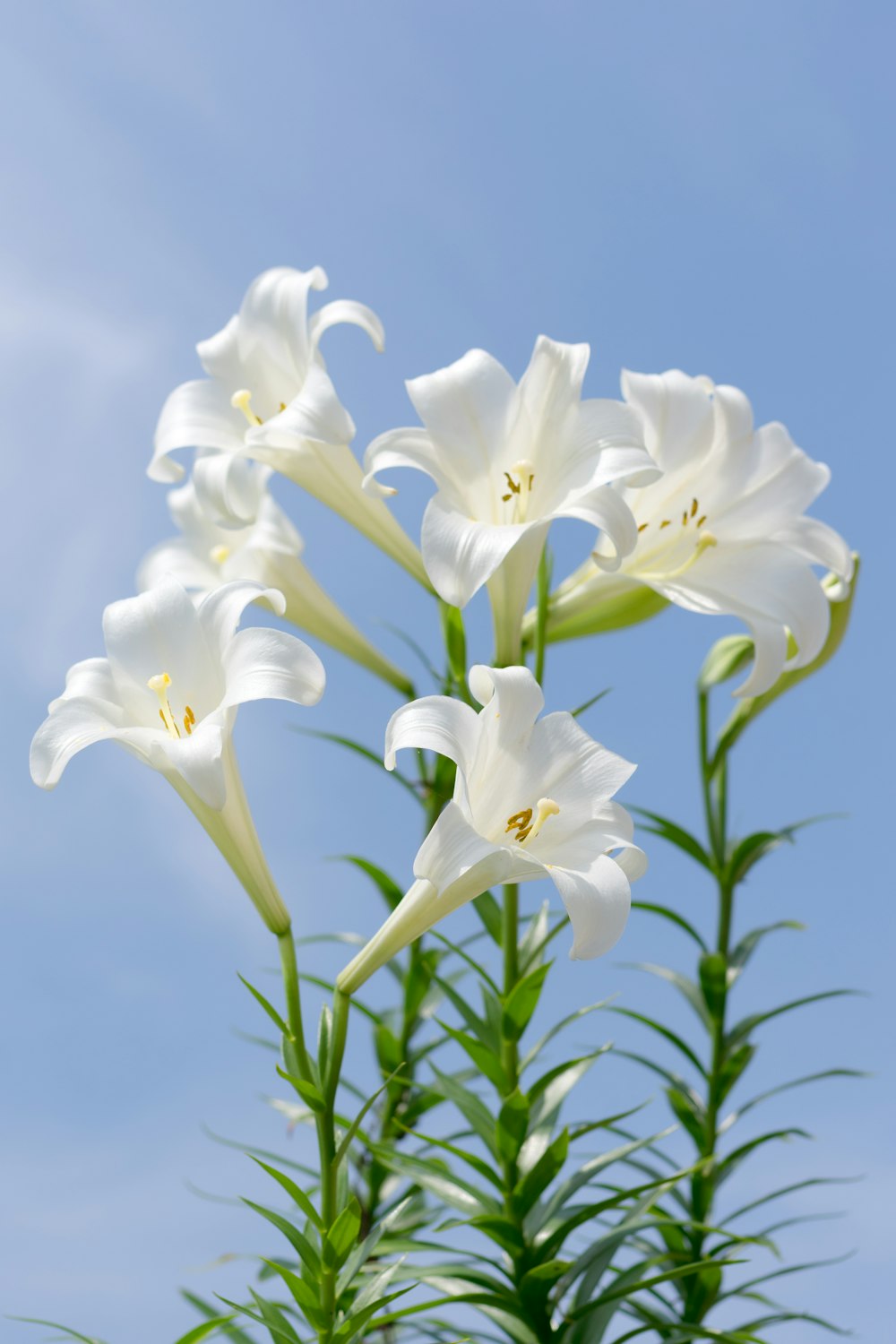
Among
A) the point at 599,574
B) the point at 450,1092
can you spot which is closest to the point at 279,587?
the point at 599,574

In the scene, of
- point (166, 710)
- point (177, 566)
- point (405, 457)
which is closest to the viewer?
point (166, 710)

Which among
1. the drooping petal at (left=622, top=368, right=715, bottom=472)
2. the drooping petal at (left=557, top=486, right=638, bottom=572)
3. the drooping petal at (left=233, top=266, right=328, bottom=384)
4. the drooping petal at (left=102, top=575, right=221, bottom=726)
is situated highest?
the drooping petal at (left=233, top=266, right=328, bottom=384)

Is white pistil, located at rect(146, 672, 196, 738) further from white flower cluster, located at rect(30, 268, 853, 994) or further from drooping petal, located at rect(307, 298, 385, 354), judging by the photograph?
drooping petal, located at rect(307, 298, 385, 354)

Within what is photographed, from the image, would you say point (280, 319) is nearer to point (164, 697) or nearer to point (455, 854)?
point (164, 697)

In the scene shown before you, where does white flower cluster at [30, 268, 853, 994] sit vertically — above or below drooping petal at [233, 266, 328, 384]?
below

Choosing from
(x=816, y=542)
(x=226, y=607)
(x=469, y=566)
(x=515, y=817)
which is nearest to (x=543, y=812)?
(x=515, y=817)

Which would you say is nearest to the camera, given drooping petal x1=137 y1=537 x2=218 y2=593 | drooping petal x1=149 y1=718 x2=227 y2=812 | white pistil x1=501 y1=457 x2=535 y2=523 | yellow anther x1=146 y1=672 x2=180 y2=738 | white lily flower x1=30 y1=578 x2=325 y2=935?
drooping petal x1=149 y1=718 x2=227 y2=812

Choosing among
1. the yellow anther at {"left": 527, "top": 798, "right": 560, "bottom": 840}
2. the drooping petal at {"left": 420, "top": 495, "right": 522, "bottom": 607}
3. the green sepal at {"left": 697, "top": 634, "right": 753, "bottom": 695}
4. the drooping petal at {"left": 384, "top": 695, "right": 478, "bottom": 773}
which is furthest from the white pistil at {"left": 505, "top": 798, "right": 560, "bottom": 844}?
the green sepal at {"left": 697, "top": 634, "right": 753, "bottom": 695}

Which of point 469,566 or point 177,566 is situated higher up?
point 177,566
